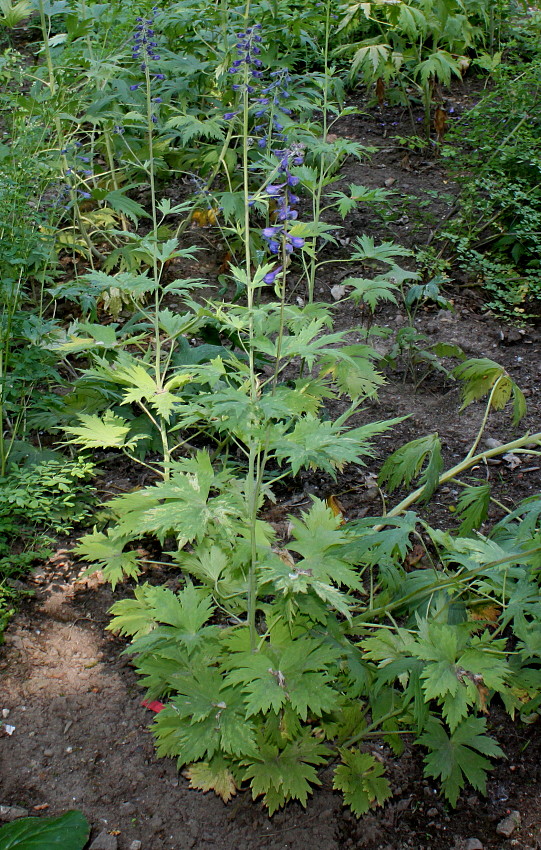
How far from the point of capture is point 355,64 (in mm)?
5434

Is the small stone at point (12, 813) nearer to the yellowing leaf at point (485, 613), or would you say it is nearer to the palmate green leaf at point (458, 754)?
the palmate green leaf at point (458, 754)

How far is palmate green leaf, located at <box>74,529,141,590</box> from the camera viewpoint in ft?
8.71

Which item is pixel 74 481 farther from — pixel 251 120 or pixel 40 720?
pixel 251 120

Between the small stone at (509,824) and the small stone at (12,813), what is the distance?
140 centimetres

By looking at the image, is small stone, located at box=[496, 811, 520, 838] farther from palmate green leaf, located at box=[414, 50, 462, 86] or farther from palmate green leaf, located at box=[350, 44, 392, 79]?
palmate green leaf, located at box=[414, 50, 462, 86]

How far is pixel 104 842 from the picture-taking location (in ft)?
6.62

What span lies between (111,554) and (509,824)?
5.27 feet

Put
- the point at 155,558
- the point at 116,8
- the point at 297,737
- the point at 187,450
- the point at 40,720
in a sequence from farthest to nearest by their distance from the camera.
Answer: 1. the point at 116,8
2. the point at 187,450
3. the point at 155,558
4. the point at 40,720
5. the point at 297,737

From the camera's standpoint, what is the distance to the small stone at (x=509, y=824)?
2129 mm

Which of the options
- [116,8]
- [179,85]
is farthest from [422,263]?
[116,8]

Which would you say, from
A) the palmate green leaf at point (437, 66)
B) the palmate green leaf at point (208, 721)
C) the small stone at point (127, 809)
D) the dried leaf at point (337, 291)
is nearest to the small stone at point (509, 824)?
the palmate green leaf at point (208, 721)

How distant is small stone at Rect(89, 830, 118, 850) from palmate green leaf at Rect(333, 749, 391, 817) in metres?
0.66

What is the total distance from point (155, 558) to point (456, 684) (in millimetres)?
1500

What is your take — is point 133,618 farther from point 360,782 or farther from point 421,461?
point 421,461
